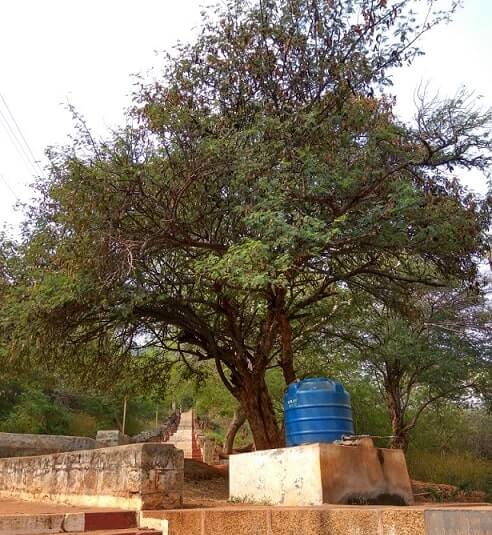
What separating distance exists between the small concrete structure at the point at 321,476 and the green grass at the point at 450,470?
41.3 ft

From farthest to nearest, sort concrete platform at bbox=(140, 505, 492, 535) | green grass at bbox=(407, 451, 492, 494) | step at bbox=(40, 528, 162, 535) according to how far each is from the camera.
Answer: green grass at bbox=(407, 451, 492, 494) < step at bbox=(40, 528, 162, 535) < concrete platform at bbox=(140, 505, 492, 535)

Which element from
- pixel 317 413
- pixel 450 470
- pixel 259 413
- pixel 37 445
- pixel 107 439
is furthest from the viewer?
pixel 450 470

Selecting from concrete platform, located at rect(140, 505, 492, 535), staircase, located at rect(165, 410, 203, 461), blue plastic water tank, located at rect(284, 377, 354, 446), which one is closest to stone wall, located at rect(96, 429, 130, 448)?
blue plastic water tank, located at rect(284, 377, 354, 446)

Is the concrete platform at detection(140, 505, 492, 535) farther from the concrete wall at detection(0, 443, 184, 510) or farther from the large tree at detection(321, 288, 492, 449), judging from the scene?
the large tree at detection(321, 288, 492, 449)

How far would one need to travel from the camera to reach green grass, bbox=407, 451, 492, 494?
1914 cm

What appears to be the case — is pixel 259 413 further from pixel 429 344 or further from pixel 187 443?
pixel 187 443

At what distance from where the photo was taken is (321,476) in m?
6.54

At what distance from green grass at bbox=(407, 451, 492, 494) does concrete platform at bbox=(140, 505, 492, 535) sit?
14.9 m

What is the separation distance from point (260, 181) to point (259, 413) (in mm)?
5118

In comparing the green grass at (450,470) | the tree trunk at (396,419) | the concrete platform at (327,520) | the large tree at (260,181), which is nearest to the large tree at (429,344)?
the tree trunk at (396,419)

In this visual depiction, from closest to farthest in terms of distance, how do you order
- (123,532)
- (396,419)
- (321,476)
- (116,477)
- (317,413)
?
1. (123,532)
2. (321,476)
3. (116,477)
4. (317,413)
5. (396,419)

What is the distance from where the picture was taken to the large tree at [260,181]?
29.7 feet

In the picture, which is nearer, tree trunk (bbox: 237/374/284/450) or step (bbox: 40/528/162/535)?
step (bbox: 40/528/162/535)

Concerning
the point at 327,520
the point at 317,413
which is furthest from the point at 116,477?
the point at 327,520
